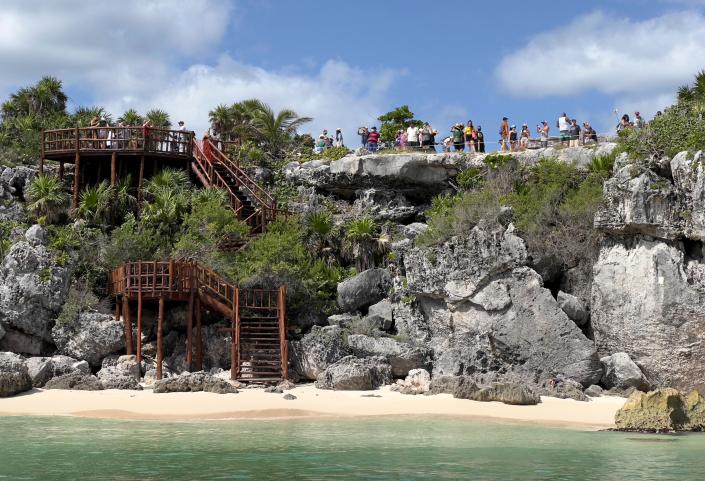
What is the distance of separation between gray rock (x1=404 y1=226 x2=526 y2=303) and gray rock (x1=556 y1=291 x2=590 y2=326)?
150cm

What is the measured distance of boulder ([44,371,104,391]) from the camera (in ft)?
77.8

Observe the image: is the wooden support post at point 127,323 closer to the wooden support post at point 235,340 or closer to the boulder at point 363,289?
the wooden support post at point 235,340

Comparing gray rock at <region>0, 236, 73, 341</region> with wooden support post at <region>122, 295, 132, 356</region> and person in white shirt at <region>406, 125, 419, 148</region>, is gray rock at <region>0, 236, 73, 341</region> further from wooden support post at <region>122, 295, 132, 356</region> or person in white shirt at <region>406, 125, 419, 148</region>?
person in white shirt at <region>406, 125, 419, 148</region>

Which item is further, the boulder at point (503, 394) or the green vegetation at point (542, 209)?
the green vegetation at point (542, 209)

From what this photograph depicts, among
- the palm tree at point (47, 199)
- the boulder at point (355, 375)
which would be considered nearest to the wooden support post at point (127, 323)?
the boulder at point (355, 375)

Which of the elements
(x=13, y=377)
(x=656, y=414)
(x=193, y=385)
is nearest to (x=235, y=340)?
(x=193, y=385)

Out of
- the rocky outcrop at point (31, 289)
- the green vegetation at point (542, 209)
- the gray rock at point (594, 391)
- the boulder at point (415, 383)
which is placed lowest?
the gray rock at point (594, 391)

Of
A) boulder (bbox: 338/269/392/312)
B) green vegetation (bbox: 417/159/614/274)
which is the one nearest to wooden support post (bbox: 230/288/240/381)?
boulder (bbox: 338/269/392/312)

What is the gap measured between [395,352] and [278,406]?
15.8 ft

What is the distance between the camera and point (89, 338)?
85.7 ft

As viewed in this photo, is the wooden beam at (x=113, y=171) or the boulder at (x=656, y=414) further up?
the wooden beam at (x=113, y=171)

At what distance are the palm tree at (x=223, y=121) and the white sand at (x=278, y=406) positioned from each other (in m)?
17.3

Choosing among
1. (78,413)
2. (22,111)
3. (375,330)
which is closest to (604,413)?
(375,330)

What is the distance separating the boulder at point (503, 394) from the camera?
21875 mm
